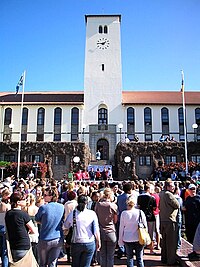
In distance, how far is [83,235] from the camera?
5219 millimetres

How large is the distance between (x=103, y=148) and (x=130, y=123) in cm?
554

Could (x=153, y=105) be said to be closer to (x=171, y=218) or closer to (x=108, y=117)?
(x=108, y=117)

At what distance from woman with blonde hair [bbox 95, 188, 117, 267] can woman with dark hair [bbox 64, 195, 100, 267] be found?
0.90 meters

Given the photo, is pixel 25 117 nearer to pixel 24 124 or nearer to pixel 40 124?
pixel 24 124

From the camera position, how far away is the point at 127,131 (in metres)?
40.4


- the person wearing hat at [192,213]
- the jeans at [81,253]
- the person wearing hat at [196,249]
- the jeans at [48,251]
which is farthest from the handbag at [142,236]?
the person wearing hat at [192,213]

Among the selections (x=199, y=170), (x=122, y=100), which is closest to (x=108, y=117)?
(x=122, y=100)

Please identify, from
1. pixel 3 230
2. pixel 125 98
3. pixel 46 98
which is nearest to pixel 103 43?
pixel 125 98

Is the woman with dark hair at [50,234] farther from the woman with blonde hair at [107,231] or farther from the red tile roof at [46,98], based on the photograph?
the red tile roof at [46,98]

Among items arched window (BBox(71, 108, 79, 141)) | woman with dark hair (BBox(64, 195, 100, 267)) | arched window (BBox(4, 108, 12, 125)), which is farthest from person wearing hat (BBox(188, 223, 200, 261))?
arched window (BBox(4, 108, 12, 125))

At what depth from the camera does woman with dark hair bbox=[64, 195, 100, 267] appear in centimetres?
519

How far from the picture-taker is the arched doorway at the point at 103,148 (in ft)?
→ 132

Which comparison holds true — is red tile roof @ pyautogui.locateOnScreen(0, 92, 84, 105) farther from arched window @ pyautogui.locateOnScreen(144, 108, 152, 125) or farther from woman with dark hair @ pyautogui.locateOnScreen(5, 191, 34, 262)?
woman with dark hair @ pyautogui.locateOnScreen(5, 191, 34, 262)

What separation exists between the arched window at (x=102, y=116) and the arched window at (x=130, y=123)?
3.36m
